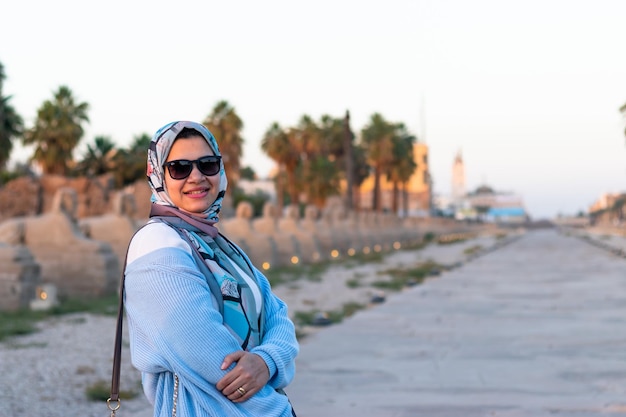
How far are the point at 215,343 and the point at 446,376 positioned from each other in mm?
5831

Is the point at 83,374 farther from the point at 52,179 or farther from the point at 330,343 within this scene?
the point at 52,179

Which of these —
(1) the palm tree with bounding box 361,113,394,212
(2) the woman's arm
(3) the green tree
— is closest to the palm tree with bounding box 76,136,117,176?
(3) the green tree

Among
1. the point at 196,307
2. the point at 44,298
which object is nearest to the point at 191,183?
the point at 196,307

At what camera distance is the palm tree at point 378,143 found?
58.9 metres

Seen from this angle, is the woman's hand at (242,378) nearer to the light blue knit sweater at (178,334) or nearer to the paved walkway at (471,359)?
the light blue knit sweater at (178,334)

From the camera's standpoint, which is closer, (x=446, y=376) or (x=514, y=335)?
(x=446, y=376)

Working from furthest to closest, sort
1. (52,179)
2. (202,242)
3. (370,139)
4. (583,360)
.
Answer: (370,139)
(52,179)
(583,360)
(202,242)

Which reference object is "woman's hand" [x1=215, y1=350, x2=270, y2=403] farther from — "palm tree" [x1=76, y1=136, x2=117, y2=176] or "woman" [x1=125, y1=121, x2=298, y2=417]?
"palm tree" [x1=76, y1=136, x2=117, y2=176]

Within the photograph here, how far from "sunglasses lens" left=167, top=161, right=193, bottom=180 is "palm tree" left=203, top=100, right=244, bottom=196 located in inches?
1753

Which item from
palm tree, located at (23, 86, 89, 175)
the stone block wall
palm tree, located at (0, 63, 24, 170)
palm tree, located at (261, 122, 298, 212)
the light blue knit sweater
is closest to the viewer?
the light blue knit sweater

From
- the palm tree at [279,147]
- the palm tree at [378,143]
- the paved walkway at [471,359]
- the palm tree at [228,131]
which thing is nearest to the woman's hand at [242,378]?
the paved walkway at [471,359]

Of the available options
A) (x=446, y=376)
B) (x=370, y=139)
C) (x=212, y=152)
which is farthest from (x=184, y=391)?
(x=370, y=139)

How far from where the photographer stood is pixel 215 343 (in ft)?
8.46

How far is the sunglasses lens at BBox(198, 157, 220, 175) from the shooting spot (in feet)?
9.33
